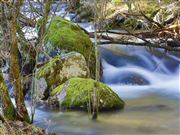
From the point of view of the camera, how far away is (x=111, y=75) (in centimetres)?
829

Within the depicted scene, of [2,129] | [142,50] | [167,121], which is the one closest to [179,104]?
[167,121]

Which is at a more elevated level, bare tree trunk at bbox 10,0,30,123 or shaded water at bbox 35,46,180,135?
bare tree trunk at bbox 10,0,30,123

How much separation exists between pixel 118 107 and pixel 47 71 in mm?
1356

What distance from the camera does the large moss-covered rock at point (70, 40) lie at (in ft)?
23.8

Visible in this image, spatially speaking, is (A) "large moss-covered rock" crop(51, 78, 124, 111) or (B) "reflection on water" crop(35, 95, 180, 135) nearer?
(B) "reflection on water" crop(35, 95, 180, 135)

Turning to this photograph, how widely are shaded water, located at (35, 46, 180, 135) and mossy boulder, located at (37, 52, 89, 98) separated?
0.66 m

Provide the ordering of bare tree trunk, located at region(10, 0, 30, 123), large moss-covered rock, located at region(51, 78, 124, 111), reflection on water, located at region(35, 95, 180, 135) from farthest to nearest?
large moss-covered rock, located at region(51, 78, 124, 111) → reflection on water, located at region(35, 95, 180, 135) → bare tree trunk, located at region(10, 0, 30, 123)

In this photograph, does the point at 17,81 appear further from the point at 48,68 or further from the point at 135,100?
the point at 135,100

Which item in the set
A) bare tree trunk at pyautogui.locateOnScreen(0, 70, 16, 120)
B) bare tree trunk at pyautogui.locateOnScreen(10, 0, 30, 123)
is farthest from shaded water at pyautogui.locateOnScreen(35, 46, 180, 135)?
bare tree trunk at pyautogui.locateOnScreen(0, 70, 16, 120)

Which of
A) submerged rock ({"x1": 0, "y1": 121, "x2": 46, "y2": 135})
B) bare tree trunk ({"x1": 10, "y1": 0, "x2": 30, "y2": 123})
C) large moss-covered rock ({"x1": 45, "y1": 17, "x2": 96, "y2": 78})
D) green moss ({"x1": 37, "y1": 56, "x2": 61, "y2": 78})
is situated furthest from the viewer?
large moss-covered rock ({"x1": 45, "y1": 17, "x2": 96, "y2": 78})

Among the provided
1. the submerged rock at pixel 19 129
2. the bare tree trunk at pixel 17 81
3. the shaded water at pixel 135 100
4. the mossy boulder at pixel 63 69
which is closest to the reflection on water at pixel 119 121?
the shaded water at pixel 135 100

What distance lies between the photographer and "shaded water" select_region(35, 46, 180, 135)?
5172mm

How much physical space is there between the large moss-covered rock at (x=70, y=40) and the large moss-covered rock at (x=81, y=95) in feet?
3.70

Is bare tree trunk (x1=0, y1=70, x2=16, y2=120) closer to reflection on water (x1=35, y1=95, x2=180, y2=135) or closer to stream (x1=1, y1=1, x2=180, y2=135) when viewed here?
stream (x1=1, y1=1, x2=180, y2=135)
